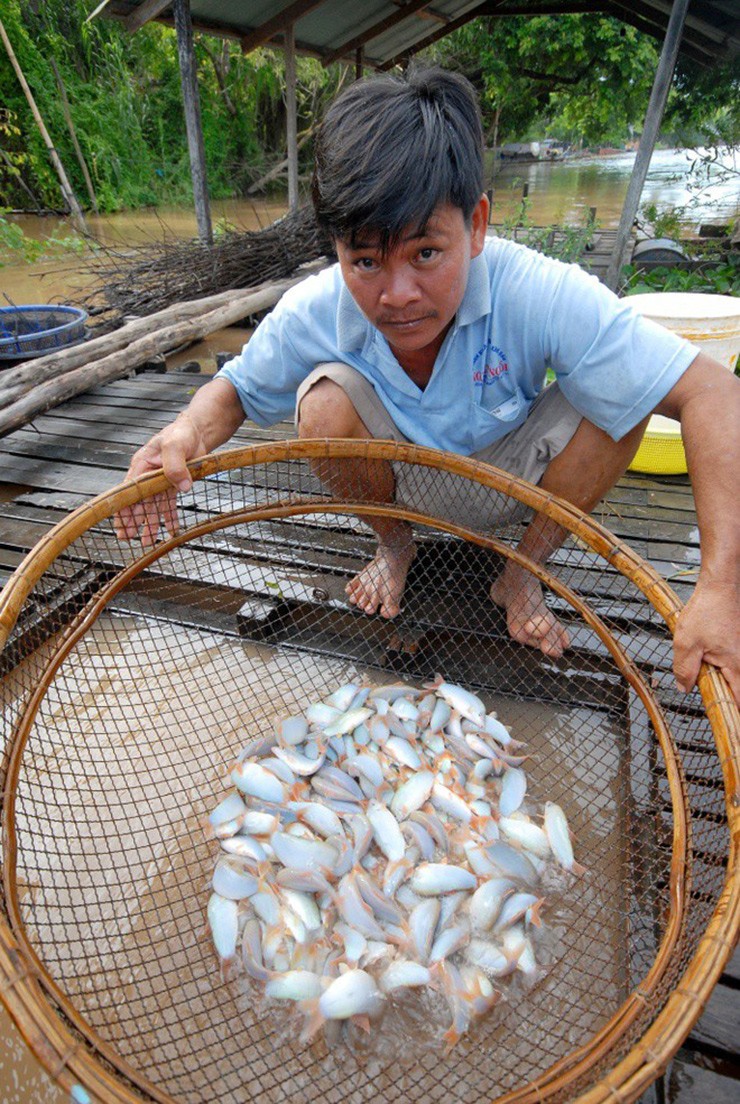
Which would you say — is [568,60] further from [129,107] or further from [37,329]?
[37,329]

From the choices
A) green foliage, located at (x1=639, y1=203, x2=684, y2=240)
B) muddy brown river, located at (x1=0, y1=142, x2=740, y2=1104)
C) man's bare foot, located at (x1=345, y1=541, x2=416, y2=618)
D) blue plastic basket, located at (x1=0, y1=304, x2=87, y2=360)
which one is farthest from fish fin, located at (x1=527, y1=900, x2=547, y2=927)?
green foliage, located at (x1=639, y1=203, x2=684, y2=240)

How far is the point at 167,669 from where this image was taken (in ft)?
7.86

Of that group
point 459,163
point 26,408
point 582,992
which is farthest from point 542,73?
point 582,992

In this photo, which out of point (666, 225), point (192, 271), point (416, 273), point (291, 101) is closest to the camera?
point (416, 273)

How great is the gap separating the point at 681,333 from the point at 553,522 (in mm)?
1321

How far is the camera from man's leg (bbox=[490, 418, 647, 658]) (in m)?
2.05

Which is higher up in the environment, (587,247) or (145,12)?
(145,12)

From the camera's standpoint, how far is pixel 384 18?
807 cm

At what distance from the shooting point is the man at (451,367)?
148cm

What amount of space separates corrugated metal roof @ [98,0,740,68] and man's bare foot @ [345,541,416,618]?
5527mm

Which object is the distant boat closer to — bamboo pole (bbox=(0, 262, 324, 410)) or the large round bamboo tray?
bamboo pole (bbox=(0, 262, 324, 410))

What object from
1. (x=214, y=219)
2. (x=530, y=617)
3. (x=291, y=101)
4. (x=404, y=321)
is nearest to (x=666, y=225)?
(x=291, y=101)

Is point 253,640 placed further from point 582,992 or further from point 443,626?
point 582,992

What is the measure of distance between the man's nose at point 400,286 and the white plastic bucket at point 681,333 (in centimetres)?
177
